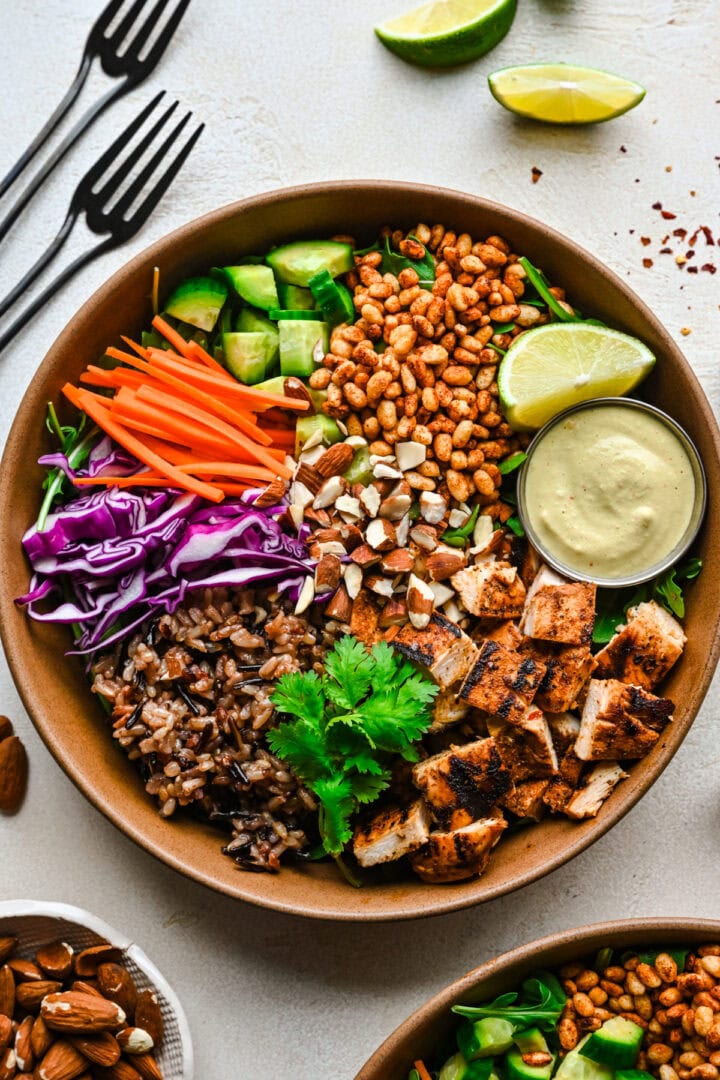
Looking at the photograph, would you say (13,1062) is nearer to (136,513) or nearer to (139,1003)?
(139,1003)

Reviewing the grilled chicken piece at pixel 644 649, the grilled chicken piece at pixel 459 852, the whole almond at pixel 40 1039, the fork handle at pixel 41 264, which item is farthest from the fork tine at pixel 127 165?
the whole almond at pixel 40 1039

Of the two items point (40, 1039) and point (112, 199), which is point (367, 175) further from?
point (40, 1039)

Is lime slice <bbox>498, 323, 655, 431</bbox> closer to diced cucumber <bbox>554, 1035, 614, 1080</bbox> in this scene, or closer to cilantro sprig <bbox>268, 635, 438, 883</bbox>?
cilantro sprig <bbox>268, 635, 438, 883</bbox>

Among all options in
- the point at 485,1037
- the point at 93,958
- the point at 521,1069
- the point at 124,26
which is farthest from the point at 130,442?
the point at 521,1069

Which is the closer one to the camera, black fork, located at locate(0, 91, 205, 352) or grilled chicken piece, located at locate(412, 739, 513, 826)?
grilled chicken piece, located at locate(412, 739, 513, 826)

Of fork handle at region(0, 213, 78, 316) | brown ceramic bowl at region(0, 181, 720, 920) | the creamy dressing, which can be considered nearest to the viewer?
brown ceramic bowl at region(0, 181, 720, 920)

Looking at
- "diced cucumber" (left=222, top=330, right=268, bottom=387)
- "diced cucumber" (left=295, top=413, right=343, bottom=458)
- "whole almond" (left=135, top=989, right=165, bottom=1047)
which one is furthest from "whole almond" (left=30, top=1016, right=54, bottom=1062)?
"diced cucumber" (left=222, top=330, right=268, bottom=387)
